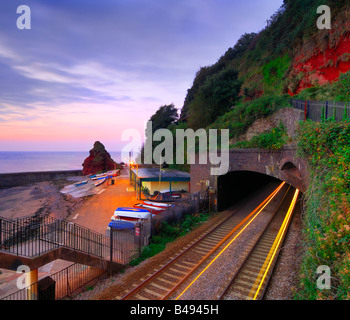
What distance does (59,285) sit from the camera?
400 inches

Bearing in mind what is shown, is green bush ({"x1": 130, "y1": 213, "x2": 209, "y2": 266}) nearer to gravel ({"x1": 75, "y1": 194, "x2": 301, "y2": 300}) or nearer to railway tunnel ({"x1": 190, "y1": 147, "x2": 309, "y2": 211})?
gravel ({"x1": 75, "y1": 194, "x2": 301, "y2": 300})

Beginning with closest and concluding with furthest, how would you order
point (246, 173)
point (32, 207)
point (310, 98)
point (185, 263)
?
point (185, 263) → point (310, 98) → point (246, 173) → point (32, 207)

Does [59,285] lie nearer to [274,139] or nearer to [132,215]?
[132,215]

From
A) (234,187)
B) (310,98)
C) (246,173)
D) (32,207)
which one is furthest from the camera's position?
(32,207)

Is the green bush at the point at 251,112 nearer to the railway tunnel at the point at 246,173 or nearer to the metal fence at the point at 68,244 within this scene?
the railway tunnel at the point at 246,173

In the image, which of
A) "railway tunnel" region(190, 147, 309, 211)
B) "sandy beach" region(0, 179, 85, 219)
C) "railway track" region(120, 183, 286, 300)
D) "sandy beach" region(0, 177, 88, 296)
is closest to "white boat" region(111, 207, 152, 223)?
"railway track" region(120, 183, 286, 300)

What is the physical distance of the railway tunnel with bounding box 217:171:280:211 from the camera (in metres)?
20.5

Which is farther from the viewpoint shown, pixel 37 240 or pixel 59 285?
pixel 59 285

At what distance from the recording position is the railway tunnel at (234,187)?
20.5m

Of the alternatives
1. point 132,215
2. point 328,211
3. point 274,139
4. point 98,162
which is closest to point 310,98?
point 274,139

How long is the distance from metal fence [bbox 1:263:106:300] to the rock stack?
1983 inches

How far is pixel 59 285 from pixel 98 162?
52808mm

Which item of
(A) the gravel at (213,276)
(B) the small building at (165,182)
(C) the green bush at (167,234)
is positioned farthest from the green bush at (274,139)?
(B) the small building at (165,182)

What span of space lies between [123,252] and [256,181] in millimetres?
21179
